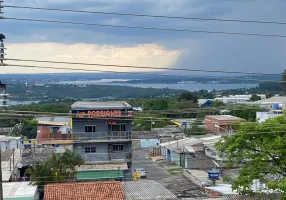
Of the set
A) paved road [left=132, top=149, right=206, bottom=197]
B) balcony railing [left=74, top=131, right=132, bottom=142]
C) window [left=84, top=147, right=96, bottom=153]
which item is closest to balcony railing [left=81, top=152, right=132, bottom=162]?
window [left=84, top=147, right=96, bottom=153]

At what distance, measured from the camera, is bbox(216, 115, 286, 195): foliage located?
37.9 feet

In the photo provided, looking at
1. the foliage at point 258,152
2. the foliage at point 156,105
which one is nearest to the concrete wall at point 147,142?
the foliage at point 156,105

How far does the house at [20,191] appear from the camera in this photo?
14.5m

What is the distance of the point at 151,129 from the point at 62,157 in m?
23.6

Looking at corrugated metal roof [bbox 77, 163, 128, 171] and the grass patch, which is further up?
corrugated metal roof [bbox 77, 163, 128, 171]

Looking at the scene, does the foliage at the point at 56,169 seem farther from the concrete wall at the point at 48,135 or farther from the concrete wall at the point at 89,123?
the concrete wall at the point at 48,135

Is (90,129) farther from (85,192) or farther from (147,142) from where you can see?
(147,142)

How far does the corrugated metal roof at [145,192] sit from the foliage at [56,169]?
12.8 feet

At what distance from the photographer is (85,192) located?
1464 centimetres

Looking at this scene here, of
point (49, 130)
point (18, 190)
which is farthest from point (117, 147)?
point (49, 130)

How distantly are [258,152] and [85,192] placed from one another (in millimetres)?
5787

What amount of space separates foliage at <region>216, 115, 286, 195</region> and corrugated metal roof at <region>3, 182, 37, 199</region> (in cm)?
683

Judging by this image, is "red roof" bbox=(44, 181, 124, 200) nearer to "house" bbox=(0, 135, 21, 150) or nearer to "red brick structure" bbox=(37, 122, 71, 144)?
"red brick structure" bbox=(37, 122, 71, 144)

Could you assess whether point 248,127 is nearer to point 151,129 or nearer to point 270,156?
point 270,156
